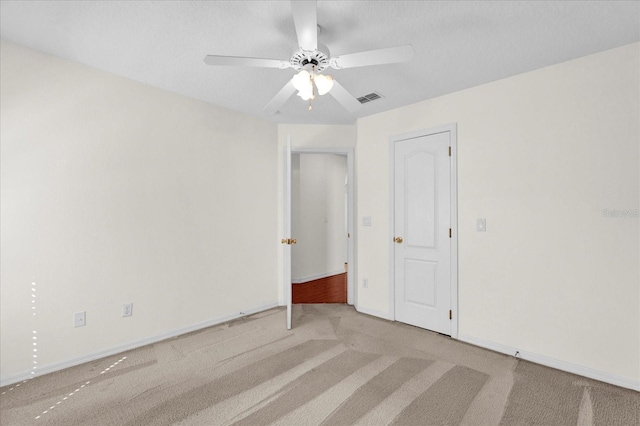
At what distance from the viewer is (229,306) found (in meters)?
3.60

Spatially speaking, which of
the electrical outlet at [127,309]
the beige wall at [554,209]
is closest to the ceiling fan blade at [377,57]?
the beige wall at [554,209]

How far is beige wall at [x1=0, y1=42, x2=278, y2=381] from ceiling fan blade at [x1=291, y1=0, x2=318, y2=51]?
2.03 metres

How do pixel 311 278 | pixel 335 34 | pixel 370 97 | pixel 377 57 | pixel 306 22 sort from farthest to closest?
pixel 311 278 < pixel 370 97 < pixel 335 34 < pixel 377 57 < pixel 306 22

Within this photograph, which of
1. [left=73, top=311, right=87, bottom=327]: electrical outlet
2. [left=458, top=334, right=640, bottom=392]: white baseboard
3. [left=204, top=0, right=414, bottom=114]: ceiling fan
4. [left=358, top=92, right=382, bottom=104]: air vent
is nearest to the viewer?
[left=204, top=0, right=414, bottom=114]: ceiling fan

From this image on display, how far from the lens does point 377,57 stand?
176 centimetres

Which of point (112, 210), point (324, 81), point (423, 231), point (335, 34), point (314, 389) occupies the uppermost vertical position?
point (335, 34)

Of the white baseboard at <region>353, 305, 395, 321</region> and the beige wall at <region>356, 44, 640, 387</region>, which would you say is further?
the white baseboard at <region>353, 305, 395, 321</region>

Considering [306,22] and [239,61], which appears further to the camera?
[239,61]

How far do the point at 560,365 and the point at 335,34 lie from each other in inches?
121

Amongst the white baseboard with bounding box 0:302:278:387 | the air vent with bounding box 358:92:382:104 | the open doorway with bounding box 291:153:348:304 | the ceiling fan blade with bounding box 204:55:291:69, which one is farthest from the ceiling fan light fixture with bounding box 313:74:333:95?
the open doorway with bounding box 291:153:348:304

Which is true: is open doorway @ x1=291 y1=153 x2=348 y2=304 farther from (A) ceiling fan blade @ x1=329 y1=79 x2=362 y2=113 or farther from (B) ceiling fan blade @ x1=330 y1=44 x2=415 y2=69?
(B) ceiling fan blade @ x1=330 y1=44 x2=415 y2=69

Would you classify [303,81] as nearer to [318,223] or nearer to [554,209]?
[554,209]

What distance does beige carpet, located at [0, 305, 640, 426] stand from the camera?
1879 mm

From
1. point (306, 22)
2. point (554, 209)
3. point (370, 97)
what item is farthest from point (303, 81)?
point (554, 209)
